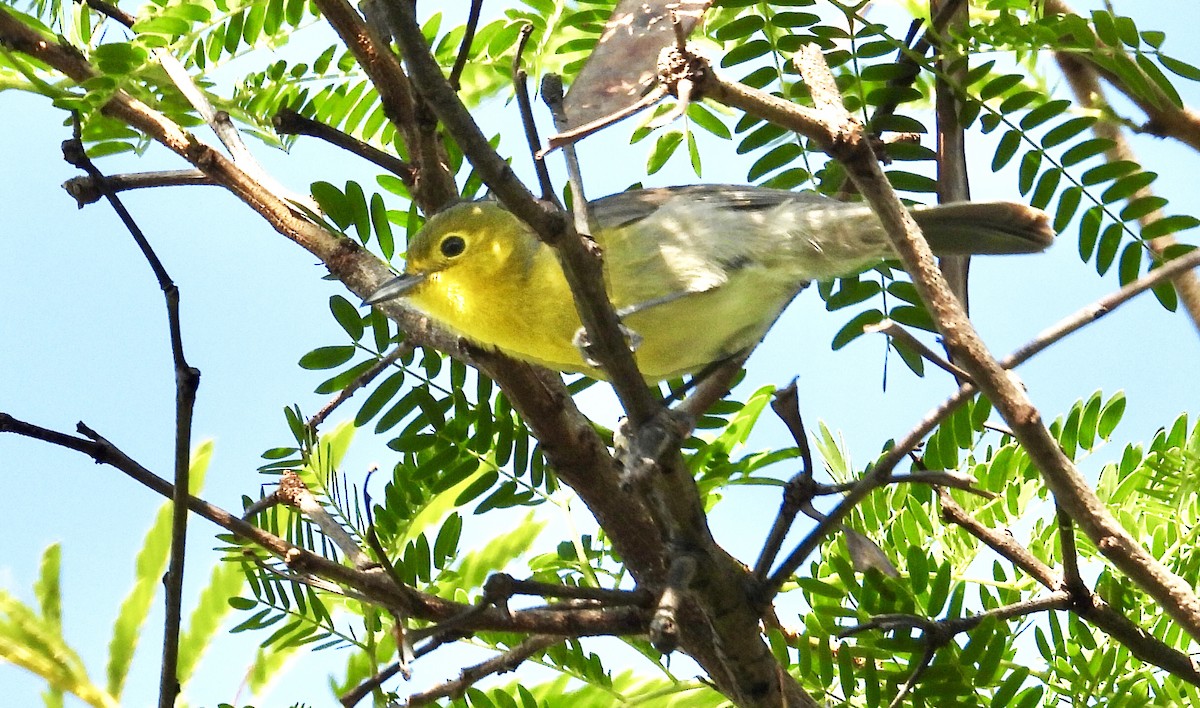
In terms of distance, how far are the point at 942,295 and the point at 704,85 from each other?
1.39 ft

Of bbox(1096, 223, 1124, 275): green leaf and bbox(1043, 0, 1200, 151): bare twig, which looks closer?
bbox(1043, 0, 1200, 151): bare twig

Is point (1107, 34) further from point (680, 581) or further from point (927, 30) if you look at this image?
point (680, 581)

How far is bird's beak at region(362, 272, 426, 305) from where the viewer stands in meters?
2.38

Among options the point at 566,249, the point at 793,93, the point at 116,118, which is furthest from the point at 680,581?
the point at 116,118

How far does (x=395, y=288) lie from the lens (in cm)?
243

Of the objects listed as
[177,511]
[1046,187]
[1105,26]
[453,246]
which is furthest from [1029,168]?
[177,511]

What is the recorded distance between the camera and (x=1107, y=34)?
84.5 inches

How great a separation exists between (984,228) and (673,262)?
0.70 m

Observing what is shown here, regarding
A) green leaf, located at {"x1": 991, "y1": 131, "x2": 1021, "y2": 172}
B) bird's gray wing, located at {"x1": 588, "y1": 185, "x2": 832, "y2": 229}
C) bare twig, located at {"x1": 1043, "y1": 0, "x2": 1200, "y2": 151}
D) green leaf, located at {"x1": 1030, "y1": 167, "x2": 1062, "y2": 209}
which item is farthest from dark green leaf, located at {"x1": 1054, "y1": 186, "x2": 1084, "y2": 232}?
bird's gray wing, located at {"x1": 588, "y1": 185, "x2": 832, "y2": 229}

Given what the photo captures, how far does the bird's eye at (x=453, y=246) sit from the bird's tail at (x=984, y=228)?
1018 millimetres

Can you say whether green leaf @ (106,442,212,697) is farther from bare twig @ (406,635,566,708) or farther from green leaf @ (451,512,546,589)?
bare twig @ (406,635,566,708)

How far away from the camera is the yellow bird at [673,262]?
2.54m

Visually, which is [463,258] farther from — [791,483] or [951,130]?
[791,483]

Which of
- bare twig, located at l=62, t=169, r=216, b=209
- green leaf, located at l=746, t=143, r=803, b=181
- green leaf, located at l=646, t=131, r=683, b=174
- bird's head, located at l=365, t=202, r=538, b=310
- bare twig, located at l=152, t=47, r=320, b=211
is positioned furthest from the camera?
green leaf, located at l=646, t=131, r=683, b=174
